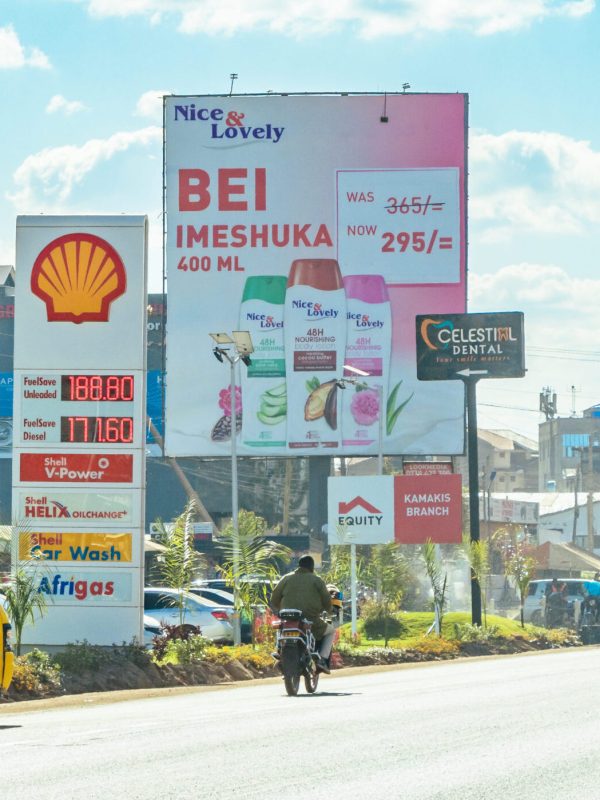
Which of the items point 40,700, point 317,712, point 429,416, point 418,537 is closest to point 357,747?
point 317,712

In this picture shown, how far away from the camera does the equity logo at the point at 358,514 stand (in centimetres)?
3478

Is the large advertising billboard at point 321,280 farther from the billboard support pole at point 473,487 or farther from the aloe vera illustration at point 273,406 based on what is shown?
the billboard support pole at point 473,487

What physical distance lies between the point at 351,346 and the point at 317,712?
122 feet

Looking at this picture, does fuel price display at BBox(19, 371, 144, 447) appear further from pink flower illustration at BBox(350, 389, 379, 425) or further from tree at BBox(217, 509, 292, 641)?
pink flower illustration at BBox(350, 389, 379, 425)

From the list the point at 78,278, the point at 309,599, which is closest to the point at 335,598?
the point at 309,599

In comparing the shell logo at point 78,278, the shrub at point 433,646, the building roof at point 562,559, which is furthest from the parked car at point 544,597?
the building roof at point 562,559

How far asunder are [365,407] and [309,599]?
3365cm

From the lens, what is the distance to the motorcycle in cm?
1703

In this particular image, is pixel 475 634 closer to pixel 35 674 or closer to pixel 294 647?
pixel 35 674

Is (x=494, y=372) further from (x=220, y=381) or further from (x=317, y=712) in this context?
(x=317, y=712)

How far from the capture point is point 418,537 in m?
40.6

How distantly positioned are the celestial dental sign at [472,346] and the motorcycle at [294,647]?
27.8 meters

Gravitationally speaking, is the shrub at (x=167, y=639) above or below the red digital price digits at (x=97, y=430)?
below

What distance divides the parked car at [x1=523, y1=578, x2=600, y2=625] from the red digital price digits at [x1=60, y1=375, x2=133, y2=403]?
23308 millimetres
